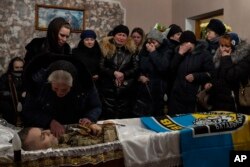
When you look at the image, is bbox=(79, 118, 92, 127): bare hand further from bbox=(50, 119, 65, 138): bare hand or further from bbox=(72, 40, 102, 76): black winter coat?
bbox=(72, 40, 102, 76): black winter coat

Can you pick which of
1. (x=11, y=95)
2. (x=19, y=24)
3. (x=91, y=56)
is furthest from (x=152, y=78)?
(x=19, y=24)

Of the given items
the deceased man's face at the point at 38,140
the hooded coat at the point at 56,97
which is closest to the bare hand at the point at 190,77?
the hooded coat at the point at 56,97

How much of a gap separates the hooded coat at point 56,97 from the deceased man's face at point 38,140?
0.88 feet

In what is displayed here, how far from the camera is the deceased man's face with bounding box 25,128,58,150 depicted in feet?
6.96

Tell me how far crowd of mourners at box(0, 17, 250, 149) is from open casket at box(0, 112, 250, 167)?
0.38m

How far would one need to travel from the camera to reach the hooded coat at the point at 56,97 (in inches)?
98.7

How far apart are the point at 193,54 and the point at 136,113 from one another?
35.9 inches

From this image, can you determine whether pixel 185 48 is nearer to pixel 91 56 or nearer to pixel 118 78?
pixel 118 78

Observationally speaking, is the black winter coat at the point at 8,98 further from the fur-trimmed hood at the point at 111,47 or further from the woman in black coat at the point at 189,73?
the woman in black coat at the point at 189,73

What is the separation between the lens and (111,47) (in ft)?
13.0

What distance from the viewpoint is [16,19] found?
17.9 ft

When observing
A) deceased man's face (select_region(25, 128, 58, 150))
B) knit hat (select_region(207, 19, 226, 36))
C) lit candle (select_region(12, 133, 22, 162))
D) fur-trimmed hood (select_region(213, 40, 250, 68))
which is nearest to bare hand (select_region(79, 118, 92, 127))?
deceased man's face (select_region(25, 128, 58, 150))

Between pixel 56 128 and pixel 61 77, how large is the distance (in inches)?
13.7

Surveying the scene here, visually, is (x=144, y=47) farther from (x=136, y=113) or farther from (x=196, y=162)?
(x=196, y=162)
